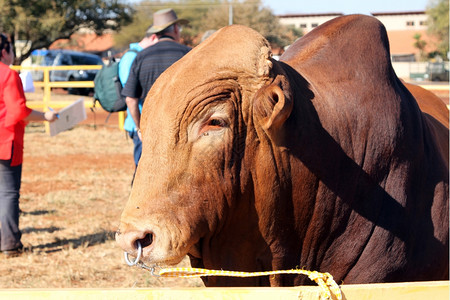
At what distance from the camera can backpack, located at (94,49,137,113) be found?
6199 mm

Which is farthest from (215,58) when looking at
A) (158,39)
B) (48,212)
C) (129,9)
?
(129,9)

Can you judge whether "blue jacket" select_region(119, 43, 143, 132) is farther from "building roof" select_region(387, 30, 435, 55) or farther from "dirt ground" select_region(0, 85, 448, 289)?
"building roof" select_region(387, 30, 435, 55)

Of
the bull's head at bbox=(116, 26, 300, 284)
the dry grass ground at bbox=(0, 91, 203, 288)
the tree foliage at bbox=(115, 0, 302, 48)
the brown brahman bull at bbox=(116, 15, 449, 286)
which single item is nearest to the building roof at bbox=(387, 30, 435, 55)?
the tree foliage at bbox=(115, 0, 302, 48)

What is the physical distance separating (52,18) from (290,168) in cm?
3652

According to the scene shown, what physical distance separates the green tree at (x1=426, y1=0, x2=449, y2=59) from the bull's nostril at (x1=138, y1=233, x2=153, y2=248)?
5506 centimetres

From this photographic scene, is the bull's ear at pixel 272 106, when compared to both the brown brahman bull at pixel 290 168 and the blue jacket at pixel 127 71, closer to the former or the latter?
the brown brahman bull at pixel 290 168

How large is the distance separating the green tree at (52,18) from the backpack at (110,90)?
2962 cm

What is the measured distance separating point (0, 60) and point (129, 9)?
36592 mm

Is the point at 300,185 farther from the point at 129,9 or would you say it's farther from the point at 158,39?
the point at 129,9

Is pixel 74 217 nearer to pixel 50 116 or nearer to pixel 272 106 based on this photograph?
pixel 50 116

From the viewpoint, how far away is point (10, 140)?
584cm

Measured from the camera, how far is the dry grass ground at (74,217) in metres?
5.51

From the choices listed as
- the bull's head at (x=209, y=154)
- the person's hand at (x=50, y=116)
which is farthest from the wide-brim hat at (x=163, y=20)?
the bull's head at (x=209, y=154)

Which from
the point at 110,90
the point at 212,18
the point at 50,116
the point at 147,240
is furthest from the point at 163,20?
the point at 212,18
